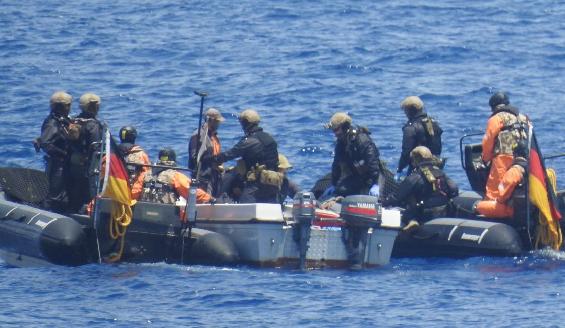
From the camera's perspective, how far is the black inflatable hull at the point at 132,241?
61.1ft

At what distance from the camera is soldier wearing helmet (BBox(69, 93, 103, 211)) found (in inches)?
760

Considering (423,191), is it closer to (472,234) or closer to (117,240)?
(472,234)

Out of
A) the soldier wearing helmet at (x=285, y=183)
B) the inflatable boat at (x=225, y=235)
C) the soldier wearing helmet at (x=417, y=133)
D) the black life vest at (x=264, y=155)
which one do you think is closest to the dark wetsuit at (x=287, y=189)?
the soldier wearing helmet at (x=285, y=183)

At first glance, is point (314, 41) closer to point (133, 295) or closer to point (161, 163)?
point (161, 163)

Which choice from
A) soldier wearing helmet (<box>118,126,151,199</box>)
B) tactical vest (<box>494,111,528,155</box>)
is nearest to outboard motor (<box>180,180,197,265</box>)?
soldier wearing helmet (<box>118,126,151,199</box>)

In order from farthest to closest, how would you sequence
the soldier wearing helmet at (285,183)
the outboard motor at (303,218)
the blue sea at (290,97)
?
the soldier wearing helmet at (285,183) → the outboard motor at (303,218) → the blue sea at (290,97)

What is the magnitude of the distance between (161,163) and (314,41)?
1865 centimetres

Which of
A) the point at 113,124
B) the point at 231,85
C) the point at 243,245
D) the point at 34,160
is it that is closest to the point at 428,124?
the point at 243,245

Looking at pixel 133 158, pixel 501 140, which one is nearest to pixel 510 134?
pixel 501 140

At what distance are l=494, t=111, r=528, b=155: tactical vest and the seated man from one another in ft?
0.77

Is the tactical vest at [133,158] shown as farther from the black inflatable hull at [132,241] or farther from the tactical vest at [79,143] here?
the black inflatable hull at [132,241]

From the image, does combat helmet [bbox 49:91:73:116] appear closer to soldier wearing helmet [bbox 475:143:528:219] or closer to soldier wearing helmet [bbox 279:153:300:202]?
soldier wearing helmet [bbox 279:153:300:202]

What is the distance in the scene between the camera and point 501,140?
786 inches

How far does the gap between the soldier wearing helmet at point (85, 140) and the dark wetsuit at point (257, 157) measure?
158 centimetres
